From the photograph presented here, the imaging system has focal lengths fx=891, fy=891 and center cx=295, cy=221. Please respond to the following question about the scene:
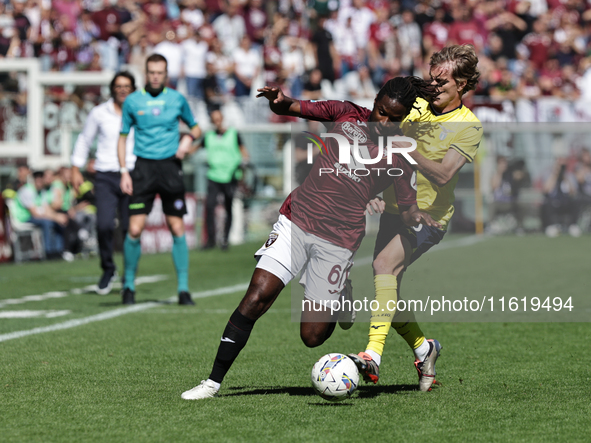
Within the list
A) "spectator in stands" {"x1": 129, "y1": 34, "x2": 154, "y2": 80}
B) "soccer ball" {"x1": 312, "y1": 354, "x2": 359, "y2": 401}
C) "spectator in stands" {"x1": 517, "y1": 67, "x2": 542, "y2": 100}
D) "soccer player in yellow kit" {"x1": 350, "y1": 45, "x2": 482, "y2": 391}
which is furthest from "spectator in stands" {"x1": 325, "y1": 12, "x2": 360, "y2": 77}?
"soccer ball" {"x1": 312, "y1": 354, "x2": 359, "y2": 401}

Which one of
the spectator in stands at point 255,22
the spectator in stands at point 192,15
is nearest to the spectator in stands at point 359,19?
the spectator in stands at point 255,22

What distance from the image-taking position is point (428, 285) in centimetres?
1044

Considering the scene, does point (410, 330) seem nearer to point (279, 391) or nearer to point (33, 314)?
point (279, 391)

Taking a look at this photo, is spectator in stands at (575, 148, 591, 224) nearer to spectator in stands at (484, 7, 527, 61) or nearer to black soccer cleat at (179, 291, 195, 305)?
spectator in stands at (484, 7, 527, 61)

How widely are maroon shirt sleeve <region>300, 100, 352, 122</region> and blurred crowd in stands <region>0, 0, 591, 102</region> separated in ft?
45.3

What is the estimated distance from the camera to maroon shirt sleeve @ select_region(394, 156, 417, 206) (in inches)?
194

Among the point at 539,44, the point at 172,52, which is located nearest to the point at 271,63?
the point at 172,52

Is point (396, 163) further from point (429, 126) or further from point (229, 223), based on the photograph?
→ point (229, 223)

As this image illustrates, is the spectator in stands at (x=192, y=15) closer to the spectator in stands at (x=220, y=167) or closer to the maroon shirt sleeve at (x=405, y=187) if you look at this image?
the spectator in stands at (x=220, y=167)

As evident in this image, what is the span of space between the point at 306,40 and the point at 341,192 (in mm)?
16637

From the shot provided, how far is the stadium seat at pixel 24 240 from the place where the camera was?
15.0 metres

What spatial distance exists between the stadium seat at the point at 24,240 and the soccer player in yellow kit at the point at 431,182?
435 inches

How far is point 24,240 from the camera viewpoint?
1523 cm

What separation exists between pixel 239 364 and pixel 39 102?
12983 millimetres
